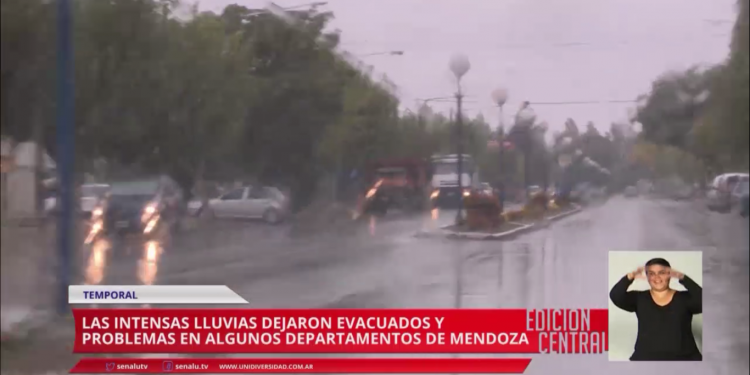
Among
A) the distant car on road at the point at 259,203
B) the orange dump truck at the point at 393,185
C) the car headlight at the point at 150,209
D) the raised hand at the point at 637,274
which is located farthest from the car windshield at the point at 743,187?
the car headlight at the point at 150,209

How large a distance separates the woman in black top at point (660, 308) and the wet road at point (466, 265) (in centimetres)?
9

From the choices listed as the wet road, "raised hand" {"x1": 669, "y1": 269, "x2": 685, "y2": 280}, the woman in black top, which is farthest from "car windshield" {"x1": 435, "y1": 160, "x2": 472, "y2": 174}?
"raised hand" {"x1": 669, "y1": 269, "x2": 685, "y2": 280}

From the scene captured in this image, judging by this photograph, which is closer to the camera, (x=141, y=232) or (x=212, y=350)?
(x=212, y=350)

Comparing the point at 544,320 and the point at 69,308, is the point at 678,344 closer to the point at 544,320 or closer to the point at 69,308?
the point at 544,320

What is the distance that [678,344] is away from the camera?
4230 mm

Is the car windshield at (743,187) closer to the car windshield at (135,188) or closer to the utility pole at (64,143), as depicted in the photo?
the car windshield at (135,188)

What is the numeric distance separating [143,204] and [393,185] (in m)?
1.65

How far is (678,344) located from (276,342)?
2.09 metres

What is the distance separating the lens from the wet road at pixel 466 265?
4363 mm

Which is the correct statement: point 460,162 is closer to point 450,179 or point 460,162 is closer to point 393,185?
point 450,179

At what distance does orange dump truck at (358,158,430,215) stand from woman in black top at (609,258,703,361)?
119 centimetres

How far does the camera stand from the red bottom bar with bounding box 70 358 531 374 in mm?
4234

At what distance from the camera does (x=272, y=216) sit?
4.61m

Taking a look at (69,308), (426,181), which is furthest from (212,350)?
(426,181)
